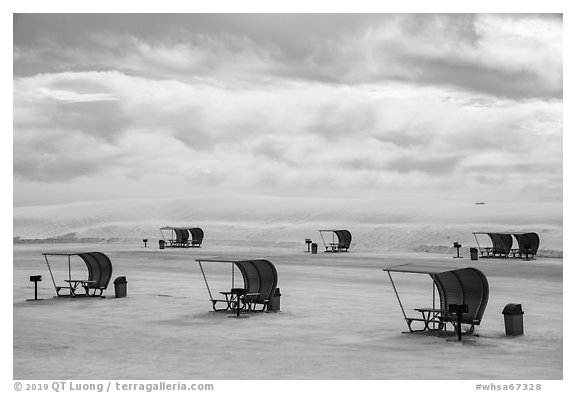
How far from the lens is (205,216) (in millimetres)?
152125

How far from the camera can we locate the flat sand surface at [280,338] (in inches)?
691

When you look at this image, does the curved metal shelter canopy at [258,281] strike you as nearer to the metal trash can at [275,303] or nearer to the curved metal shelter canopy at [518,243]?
the metal trash can at [275,303]

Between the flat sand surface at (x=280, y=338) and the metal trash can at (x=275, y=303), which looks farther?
the metal trash can at (x=275, y=303)

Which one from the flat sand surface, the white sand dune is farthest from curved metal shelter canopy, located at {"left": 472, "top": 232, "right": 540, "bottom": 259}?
the flat sand surface

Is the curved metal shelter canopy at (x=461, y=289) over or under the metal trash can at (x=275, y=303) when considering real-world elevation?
over

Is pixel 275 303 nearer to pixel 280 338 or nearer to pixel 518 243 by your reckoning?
pixel 280 338

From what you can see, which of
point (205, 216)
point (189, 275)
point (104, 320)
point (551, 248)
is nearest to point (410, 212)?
point (205, 216)

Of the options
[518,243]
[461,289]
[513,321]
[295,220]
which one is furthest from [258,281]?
[295,220]

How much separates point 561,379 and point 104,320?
44.2 ft

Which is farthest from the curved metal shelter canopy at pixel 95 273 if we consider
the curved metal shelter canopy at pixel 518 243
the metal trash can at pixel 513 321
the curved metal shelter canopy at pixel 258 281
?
the curved metal shelter canopy at pixel 518 243

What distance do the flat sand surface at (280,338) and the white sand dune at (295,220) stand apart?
39.6 meters
